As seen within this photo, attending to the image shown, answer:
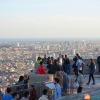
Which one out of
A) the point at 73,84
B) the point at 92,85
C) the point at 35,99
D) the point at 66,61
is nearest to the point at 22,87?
the point at 35,99

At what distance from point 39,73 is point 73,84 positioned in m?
1.51

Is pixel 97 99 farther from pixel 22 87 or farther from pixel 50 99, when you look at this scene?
pixel 22 87

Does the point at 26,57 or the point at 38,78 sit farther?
the point at 26,57

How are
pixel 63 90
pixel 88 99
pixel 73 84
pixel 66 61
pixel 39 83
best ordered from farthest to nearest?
1. pixel 66 61
2. pixel 73 84
3. pixel 39 83
4. pixel 63 90
5. pixel 88 99

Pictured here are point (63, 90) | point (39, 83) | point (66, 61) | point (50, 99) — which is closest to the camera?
point (50, 99)

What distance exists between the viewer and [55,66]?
16406 millimetres

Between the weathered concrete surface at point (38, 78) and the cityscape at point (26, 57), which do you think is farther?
the cityscape at point (26, 57)

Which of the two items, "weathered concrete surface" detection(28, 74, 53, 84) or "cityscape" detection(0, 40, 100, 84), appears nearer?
"weathered concrete surface" detection(28, 74, 53, 84)

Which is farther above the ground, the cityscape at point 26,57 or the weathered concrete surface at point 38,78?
the weathered concrete surface at point 38,78

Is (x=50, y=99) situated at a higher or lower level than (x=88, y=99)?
lower

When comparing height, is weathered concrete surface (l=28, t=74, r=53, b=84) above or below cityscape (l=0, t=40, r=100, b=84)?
above

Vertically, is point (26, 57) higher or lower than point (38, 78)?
lower

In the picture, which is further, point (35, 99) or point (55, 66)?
point (55, 66)

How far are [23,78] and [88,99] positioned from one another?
731 cm
